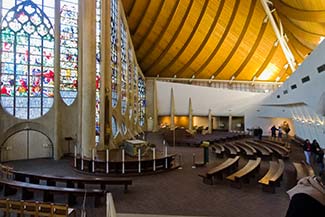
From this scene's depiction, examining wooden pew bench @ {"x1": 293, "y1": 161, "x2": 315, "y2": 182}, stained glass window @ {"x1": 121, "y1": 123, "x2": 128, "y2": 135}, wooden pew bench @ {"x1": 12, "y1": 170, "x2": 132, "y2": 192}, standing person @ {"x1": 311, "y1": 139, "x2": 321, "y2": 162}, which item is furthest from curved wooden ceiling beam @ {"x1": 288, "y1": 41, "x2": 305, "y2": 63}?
wooden pew bench @ {"x1": 12, "y1": 170, "x2": 132, "y2": 192}

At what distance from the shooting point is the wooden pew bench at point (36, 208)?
4480mm

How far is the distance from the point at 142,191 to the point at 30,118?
756 centimetres

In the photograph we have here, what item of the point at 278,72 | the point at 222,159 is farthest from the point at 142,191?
the point at 278,72

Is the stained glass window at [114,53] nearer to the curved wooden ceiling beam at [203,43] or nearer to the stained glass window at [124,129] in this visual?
the stained glass window at [124,129]

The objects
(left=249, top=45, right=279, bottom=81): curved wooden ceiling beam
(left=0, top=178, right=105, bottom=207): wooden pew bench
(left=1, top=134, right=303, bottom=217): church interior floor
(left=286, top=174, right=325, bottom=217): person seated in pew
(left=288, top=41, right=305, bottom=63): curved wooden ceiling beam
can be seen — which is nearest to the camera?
(left=286, top=174, right=325, bottom=217): person seated in pew

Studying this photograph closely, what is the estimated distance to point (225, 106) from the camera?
1053 inches

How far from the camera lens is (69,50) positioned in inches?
520

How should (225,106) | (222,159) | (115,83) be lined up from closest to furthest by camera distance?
(222,159), (115,83), (225,106)

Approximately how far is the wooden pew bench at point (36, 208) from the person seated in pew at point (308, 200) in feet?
12.8

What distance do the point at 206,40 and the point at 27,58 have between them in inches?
641

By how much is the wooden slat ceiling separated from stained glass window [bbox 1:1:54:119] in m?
10.7

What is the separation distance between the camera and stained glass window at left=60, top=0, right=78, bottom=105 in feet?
42.7

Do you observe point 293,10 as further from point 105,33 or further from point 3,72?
point 3,72

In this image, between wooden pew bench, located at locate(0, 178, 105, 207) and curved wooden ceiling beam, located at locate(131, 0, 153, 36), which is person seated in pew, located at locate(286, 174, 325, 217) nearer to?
wooden pew bench, located at locate(0, 178, 105, 207)
